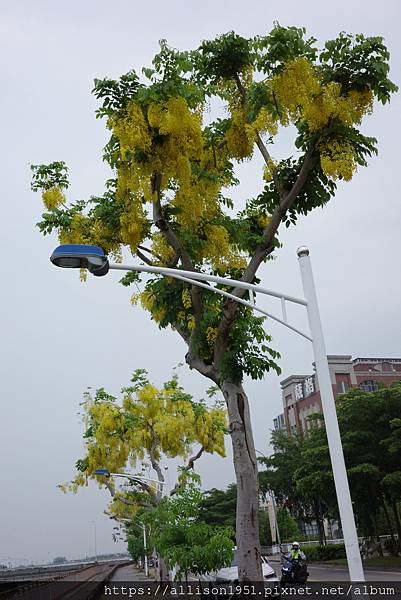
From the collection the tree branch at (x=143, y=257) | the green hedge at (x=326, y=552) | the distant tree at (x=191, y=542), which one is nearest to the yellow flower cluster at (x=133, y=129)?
the tree branch at (x=143, y=257)

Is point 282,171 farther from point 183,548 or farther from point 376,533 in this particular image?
point 376,533

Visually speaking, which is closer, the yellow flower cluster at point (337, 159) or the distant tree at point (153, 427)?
the yellow flower cluster at point (337, 159)

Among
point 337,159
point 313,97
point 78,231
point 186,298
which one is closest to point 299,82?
point 313,97

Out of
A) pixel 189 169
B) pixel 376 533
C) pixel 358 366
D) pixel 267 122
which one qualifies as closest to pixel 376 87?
pixel 267 122

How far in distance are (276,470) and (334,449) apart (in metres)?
44.4

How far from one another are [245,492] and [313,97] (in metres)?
5.89

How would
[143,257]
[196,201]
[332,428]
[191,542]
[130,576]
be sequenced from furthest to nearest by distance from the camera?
[130,576] < [191,542] < [143,257] < [196,201] < [332,428]

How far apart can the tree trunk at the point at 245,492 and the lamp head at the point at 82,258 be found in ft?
11.9

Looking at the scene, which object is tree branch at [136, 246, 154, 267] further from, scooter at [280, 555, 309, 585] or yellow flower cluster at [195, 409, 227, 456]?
yellow flower cluster at [195, 409, 227, 456]

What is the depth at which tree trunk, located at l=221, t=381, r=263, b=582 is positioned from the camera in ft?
30.1

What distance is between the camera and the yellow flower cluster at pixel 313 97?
360 inches

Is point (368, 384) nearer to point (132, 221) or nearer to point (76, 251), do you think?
point (132, 221)

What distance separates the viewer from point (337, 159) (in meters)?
9.23

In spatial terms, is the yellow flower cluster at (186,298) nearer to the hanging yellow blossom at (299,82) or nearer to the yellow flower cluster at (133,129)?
the yellow flower cluster at (133,129)
